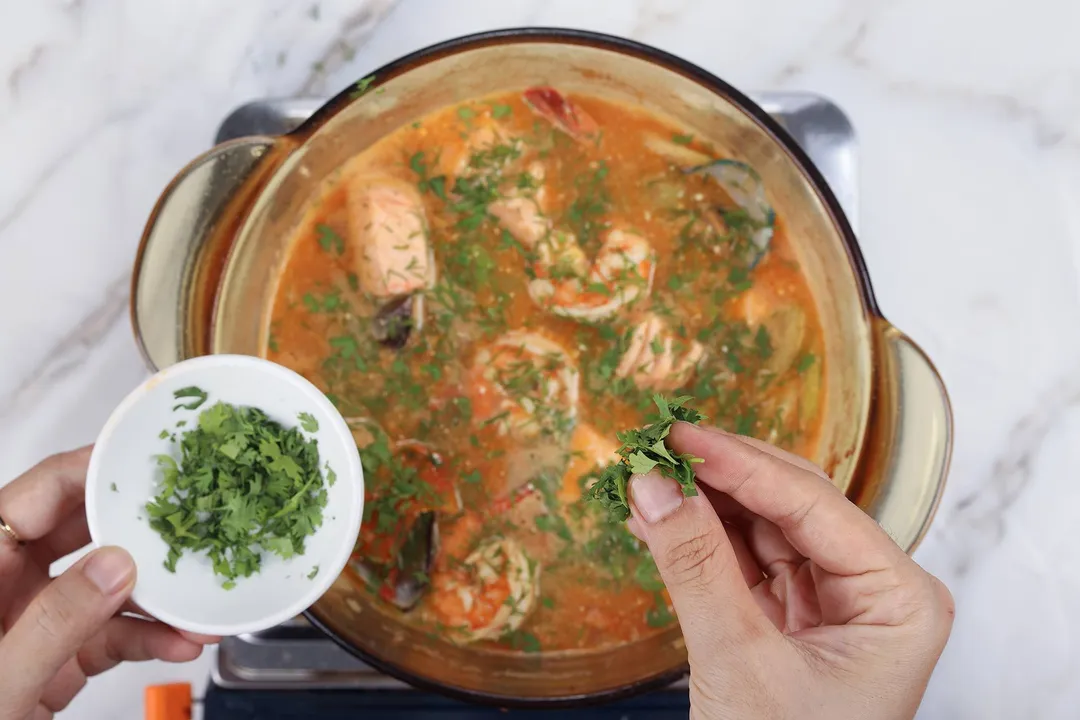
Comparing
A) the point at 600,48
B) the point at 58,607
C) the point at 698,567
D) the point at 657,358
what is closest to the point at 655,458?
the point at 698,567

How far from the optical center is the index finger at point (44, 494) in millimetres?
1350

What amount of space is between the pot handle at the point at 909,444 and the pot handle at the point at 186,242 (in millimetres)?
1111

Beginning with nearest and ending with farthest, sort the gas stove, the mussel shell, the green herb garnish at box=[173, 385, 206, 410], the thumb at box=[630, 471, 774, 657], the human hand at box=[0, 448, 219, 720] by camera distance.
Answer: the thumb at box=[630, 471, 774, 657] → the human hand at box=[0, 448, 219, 720] → the green herb garnish at box=[173, 385, 206, 410] → the mussel shell → the gas stove

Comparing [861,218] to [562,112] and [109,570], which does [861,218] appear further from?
[109,570]

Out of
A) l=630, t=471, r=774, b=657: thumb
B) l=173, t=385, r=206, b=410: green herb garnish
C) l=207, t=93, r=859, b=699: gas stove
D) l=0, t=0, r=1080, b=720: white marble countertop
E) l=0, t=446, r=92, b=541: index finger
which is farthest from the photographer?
l=0, t=0, r=1080, b=720: white marble countertop

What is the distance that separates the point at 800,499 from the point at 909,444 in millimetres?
364

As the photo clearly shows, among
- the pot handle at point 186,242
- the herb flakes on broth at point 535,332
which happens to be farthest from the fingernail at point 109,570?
the herb flakes on broth at point 535,332

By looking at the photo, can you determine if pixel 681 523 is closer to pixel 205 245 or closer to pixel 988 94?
pixel 205 245

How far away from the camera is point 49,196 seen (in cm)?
175

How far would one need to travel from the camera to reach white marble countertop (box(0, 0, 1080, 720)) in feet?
5.66

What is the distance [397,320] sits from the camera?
1.49 meters

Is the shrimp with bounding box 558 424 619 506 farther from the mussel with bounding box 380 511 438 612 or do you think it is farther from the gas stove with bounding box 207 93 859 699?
the gas stove with bounding box 207 93 859 699

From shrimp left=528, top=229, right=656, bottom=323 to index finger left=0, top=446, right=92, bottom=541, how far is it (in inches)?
34.7

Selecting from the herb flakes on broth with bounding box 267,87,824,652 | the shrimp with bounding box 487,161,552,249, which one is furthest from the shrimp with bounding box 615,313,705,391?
the shrimp with bounding box 487,161,552,249
